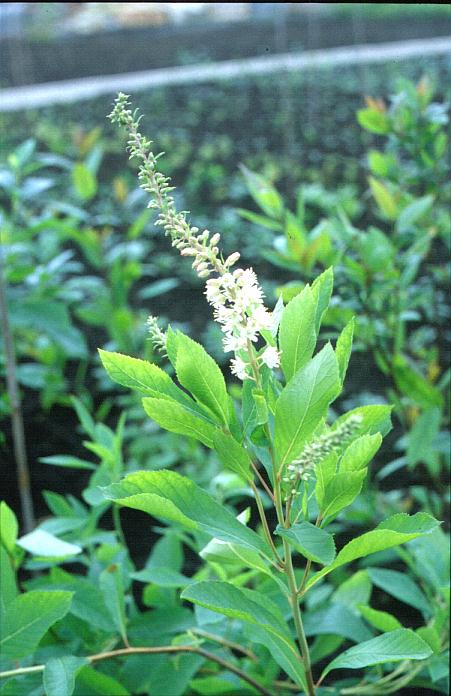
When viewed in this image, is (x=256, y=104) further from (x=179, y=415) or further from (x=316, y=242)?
(x=179, y=415)

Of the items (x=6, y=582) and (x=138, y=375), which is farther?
(x=6, y=582)

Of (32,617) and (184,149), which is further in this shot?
(184,149)

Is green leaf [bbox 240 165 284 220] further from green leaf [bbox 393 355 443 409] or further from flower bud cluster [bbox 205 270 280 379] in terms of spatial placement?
flower bud cluster [bbox 205 270 280 379]

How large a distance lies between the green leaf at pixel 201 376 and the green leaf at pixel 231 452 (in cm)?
3

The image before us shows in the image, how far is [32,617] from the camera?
2.96 ft

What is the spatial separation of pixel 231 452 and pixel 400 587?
0.56m

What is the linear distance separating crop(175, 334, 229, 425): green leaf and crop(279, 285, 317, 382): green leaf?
6 cm

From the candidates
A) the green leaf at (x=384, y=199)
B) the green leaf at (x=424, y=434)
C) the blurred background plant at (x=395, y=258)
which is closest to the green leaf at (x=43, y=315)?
the blurred background plant at (x=395, y=258)

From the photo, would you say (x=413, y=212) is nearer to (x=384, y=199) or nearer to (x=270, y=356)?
(x=384, y=199)

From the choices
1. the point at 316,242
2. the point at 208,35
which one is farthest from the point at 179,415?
the point at 208,35

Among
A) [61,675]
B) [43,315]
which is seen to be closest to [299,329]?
[61,675]

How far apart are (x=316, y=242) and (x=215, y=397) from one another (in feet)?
2.31

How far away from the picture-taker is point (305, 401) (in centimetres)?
69

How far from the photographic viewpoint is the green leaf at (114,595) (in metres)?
1.02
